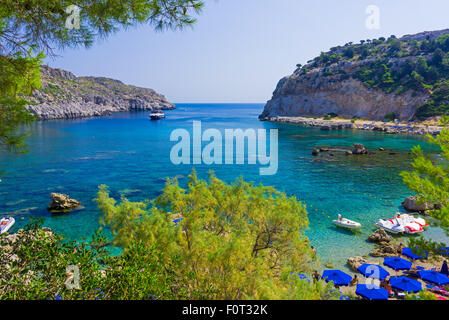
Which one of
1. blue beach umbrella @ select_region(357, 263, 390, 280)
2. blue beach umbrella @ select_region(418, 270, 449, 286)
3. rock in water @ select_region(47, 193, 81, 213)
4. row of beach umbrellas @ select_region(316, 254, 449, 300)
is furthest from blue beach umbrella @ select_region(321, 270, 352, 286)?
rock in water @ select_region(47, 193, 81, 213)

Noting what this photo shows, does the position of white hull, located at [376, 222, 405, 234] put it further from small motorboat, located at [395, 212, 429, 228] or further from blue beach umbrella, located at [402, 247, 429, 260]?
blue beach umbrella, located at [402, 247, 429, 260]

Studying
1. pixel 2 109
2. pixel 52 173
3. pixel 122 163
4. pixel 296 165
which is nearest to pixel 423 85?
pixel 296 165

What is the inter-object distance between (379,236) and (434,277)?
582 cm

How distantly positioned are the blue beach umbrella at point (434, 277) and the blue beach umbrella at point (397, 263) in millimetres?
817

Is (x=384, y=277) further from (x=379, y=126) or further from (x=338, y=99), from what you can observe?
(x=338, y=99)

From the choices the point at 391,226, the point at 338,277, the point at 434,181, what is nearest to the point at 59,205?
the point at 338,277

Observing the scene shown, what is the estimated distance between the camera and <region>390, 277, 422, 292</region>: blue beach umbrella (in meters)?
14.4

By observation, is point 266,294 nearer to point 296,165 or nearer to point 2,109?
point 2,109

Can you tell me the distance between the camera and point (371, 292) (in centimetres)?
1411

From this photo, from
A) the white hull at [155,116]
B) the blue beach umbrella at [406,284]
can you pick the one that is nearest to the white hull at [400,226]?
the blue beach umbrella at [406,284]

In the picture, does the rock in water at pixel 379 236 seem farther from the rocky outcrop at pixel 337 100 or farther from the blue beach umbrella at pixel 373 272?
the rocky outcrop at pixel 337 100

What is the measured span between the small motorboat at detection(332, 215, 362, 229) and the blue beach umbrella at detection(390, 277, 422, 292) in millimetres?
7847

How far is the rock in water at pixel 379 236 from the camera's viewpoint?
825 inches

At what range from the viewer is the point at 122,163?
48.2 meters
